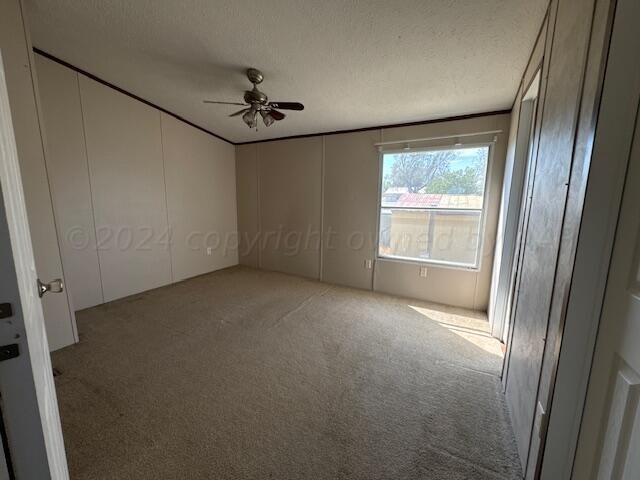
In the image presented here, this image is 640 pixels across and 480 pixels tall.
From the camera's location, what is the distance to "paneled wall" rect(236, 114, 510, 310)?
3.23 meters

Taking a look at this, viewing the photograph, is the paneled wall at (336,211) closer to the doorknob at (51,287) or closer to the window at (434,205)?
the window at (434,205)

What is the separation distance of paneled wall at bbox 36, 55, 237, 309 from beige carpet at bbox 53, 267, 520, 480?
67 centimetres

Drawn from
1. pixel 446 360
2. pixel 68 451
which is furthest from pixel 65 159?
pixel 446 360

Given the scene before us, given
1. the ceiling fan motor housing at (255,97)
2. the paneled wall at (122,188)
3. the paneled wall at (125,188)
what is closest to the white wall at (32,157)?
the paneled wall at (122,188)

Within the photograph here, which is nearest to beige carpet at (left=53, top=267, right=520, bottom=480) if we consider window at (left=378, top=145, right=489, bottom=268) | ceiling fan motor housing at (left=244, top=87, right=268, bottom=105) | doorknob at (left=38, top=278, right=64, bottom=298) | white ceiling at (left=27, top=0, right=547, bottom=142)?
window at (left=378, top=145, right=489, bottom=268)

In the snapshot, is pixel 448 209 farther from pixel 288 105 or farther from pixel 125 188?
pixel 125 188

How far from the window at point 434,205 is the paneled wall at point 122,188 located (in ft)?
10.2

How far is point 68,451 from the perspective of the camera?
1.38m

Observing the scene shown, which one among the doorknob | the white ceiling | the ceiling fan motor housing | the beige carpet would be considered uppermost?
the white ceiling

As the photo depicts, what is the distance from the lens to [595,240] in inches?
34.6

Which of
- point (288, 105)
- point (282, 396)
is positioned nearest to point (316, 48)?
point (288, 105)

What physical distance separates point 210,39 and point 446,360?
343 centimetres

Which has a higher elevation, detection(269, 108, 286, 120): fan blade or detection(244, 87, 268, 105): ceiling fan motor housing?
detection(244, 87, 268, 105): ceiling fan motor housing

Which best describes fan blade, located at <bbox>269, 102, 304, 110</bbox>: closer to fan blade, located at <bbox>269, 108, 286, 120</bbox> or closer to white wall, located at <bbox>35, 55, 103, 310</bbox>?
fan blade, located at <bbox>269, 108, 286, 120</bbox>
